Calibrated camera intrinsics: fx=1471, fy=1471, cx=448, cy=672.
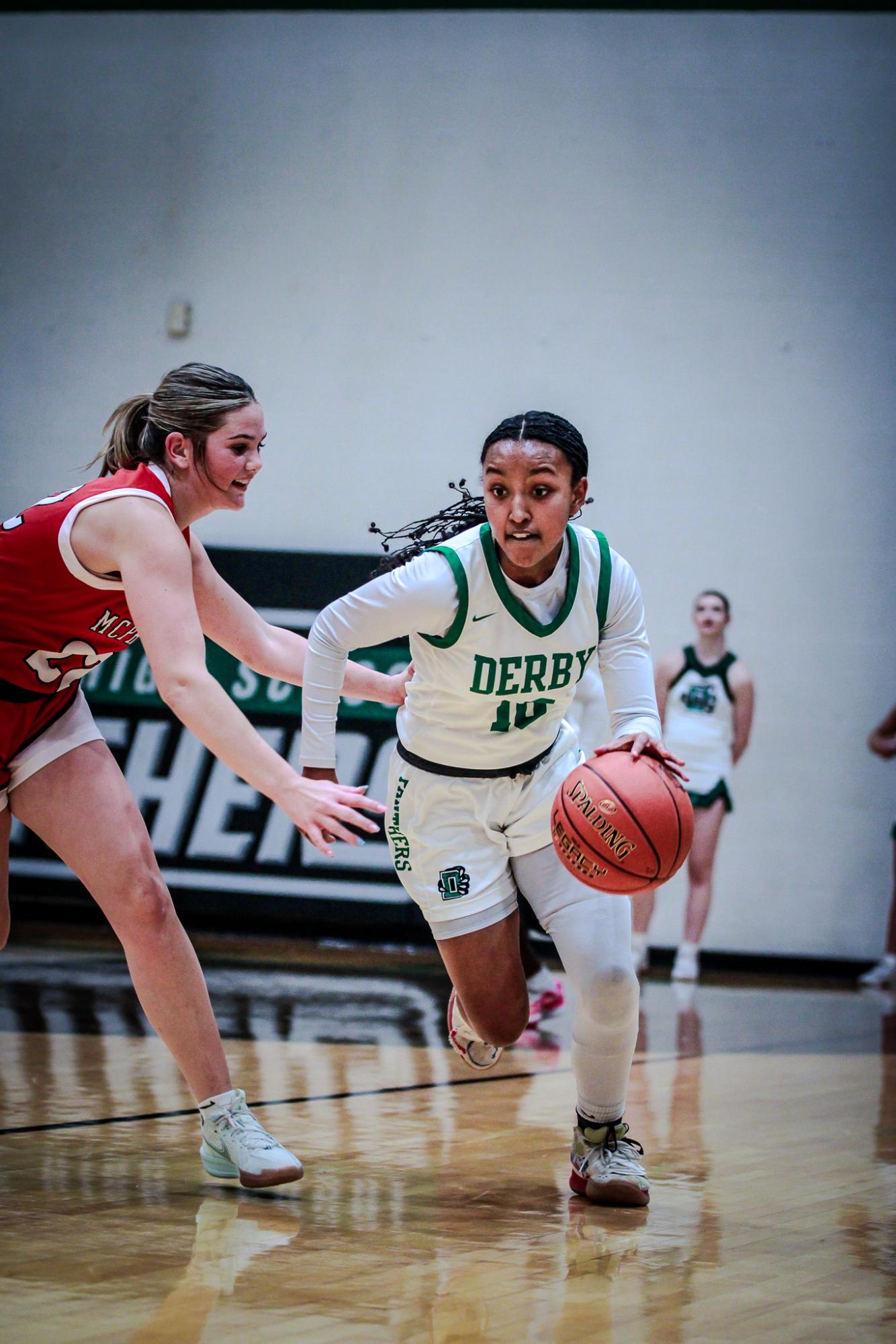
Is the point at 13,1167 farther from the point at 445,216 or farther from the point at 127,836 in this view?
the point at 445,216

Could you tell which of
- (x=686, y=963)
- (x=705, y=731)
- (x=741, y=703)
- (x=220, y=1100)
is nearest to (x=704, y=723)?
(x=705, y=731)

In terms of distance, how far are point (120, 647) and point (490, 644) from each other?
806 millimetres

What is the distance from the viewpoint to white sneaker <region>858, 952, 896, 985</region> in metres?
8.48

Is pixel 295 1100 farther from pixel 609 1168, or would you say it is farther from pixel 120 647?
pixel 120 647

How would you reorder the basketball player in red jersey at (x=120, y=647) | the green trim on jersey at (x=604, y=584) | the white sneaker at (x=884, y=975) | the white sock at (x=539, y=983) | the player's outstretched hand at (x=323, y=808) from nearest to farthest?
the player's outstretched hand at (x=323, y=808), the basketball player in red jersey at (x=120, y=647), the green trim on jersey at (x=604, y=584), the white sock at (x=539, y=983), the white sneaker at (x=884, y=975)

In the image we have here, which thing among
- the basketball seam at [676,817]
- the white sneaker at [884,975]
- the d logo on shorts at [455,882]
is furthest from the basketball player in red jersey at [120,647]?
the white sneaker at [884,975]

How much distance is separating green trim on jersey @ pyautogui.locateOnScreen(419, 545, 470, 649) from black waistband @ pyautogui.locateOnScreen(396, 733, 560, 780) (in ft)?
0.97

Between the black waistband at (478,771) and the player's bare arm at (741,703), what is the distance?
4.92 metres

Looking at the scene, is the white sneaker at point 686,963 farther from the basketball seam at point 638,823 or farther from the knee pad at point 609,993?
the basketball seam at point 638,823

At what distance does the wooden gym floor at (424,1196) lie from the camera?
2273mm

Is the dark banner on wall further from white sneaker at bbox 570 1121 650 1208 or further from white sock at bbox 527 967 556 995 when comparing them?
white sneaker at bbox 570 1121 650 1208

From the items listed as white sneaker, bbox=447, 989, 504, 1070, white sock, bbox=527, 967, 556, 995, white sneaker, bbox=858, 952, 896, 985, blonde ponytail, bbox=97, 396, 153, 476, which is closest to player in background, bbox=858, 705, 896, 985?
white sneaker, bbox=858, 952, 896, 985

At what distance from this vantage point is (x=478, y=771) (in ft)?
10.9

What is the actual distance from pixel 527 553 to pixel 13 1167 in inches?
67.3
